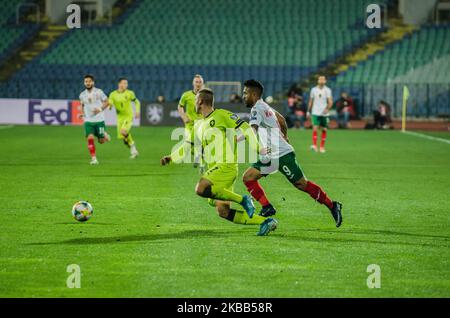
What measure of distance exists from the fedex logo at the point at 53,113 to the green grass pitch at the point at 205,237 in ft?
59.4

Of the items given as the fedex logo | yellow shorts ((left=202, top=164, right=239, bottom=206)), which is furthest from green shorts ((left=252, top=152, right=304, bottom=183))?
the fedex logo

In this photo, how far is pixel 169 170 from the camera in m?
20.6

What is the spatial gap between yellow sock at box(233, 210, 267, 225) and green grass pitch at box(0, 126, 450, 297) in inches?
7.4

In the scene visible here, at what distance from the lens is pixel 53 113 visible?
39.6 m

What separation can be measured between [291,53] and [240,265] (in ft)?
126

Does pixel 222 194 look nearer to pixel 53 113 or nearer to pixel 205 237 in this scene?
pixel 205 237

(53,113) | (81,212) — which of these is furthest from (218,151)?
(53,113)

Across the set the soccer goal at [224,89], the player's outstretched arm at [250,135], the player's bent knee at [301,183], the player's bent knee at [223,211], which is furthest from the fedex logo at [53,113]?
the player's outstretched arm at [250,135]

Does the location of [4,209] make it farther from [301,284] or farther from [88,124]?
[88,124]

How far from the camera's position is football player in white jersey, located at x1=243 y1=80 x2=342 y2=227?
39.1 ft

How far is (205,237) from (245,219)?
0.77m

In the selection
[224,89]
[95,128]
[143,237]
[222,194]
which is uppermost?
[224,89]

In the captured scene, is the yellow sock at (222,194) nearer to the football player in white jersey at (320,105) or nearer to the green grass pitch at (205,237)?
the green grass pitch at (205,237)
